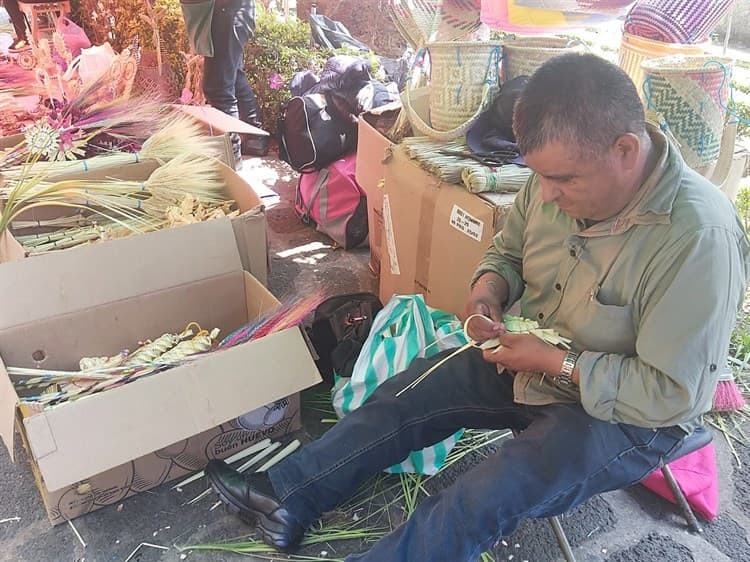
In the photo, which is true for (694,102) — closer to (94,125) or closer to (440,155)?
(440,155)

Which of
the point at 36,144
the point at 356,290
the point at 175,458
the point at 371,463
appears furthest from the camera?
the point at 356,290

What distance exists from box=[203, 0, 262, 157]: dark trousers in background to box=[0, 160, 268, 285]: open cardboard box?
156cm

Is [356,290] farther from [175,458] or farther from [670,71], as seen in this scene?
[670,71]

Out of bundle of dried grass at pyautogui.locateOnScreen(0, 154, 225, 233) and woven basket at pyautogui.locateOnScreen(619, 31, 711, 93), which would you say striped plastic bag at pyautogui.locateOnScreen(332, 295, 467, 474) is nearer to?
bundle of dried grass at pyautogui.locateOnScreen(0, 154, 225, 233)

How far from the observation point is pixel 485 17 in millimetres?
2438

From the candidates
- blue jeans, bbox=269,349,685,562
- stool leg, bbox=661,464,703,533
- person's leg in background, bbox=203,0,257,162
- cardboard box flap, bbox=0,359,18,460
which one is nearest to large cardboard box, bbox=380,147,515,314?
blue jeans, bbox=269,349,685,562

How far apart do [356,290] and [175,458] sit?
1.43m

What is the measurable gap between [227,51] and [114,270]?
2468mm

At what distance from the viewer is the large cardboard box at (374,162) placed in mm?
2789

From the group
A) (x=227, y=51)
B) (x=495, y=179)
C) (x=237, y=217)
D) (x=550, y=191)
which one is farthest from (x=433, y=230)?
(x=227, y=51)

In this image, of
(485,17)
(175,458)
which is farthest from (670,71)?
(175,458)

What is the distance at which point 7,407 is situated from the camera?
1764 mm

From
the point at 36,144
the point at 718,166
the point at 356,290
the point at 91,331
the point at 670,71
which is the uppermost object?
the point at 670,71

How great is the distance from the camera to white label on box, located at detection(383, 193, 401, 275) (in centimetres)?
262
